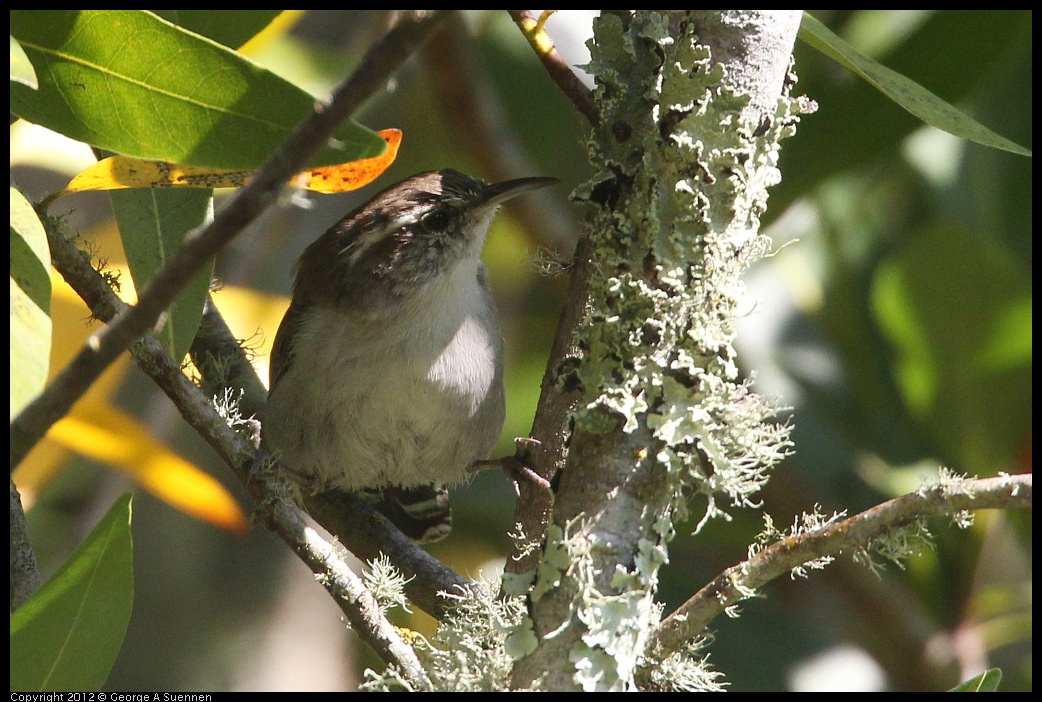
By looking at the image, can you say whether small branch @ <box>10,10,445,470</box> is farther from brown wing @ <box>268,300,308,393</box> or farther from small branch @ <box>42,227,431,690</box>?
brown wing @ <box>268,300,308,393</box>

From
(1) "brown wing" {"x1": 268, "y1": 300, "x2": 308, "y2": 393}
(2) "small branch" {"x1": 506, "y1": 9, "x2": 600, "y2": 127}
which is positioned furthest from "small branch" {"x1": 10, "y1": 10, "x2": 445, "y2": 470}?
(1) "brown wing" {"x1": 268, "y1": 300, "x2": 308, "y2": 393}

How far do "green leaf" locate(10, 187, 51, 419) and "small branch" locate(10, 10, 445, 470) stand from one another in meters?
0.36

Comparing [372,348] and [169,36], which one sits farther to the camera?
[372,348]

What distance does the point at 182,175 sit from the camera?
7.61 ft

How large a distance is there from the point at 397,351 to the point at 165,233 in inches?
41.1

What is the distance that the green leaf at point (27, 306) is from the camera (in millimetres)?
1783

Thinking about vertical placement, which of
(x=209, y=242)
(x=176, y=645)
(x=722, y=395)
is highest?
(x=722, y=395)

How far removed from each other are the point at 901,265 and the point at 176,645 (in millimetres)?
4704

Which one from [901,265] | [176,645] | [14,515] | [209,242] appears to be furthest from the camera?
[176,645]

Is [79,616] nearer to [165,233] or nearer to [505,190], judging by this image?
[165,233]

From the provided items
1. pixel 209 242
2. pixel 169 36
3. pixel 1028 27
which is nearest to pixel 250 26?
pixel 169 36

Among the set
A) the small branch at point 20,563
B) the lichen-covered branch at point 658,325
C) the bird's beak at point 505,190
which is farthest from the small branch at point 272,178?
the bird's beak at point 505,190
